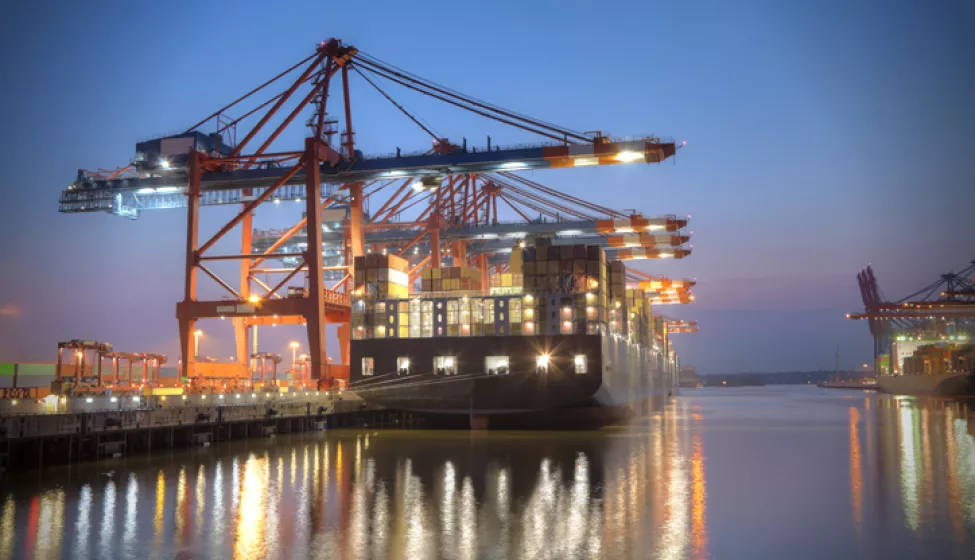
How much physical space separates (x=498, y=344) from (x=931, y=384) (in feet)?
282

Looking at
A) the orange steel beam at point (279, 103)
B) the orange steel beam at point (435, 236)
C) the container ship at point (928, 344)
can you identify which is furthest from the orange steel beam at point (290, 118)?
the container ship at point (928, 344)

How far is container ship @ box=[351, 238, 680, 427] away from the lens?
37781 millimetres

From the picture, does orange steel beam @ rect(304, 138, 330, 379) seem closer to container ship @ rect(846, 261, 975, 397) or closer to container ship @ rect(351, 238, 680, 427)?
container ship @ rect(351, 238, 680, 427)

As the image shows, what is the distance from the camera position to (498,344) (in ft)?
125

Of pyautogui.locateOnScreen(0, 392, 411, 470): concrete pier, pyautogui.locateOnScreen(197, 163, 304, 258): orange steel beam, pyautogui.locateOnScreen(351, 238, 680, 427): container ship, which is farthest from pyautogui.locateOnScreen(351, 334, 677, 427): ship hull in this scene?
pyautogui.locateOnScreen(197, 163, 304, 258): orange steel beam

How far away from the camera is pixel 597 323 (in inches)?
1503

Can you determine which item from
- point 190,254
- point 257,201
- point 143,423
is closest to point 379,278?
point 257,201

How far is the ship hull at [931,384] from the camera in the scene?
8975 centimetres

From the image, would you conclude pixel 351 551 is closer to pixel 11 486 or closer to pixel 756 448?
pixel 11 486

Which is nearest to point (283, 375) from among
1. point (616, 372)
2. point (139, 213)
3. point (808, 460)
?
point (139, 213)

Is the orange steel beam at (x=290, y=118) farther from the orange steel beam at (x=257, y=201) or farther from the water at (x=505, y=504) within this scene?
the water at (x=505, y=504)

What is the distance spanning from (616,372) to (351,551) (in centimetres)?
3281

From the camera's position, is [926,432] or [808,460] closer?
[808,460]

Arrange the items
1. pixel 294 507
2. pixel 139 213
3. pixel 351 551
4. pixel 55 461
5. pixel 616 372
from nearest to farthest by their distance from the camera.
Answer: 1. pixel 351 551
2. pixel 294 507
3. pixel 55 461
4. pixel 616 372
5. pixel 139 213
